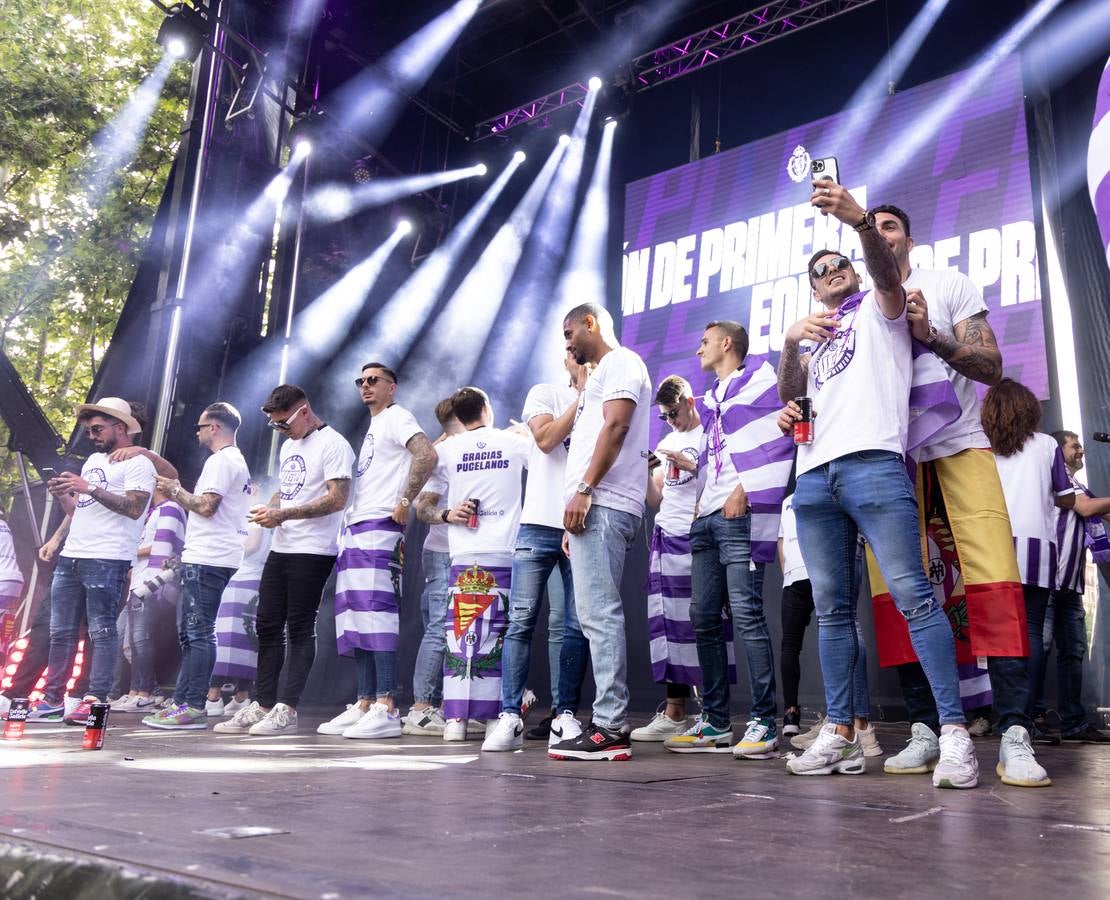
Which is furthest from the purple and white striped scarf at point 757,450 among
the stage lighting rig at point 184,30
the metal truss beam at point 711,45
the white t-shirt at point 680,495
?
the stage lighting rig at point 184,30

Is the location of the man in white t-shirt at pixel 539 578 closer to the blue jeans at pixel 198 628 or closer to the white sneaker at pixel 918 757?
the white sneaker at pixel 918 757

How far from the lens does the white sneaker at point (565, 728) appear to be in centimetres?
305

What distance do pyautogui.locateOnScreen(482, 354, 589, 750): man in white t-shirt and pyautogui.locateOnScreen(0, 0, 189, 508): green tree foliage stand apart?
10.8 meters

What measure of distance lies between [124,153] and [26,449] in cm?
650

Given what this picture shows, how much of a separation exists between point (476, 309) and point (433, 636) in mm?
5816

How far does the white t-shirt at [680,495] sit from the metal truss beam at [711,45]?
501 centimetres

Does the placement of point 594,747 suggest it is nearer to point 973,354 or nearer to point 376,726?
point 376,726

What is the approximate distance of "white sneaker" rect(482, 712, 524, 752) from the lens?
331 cm

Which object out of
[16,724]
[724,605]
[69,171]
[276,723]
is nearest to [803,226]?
[724,605]

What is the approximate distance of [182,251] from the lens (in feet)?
25.0

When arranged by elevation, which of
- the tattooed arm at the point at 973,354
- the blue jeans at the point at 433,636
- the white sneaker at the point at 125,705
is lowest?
the white sneaker at the point at 125,705

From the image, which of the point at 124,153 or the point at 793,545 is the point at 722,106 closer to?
the point at 793,545

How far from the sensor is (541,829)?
151cm

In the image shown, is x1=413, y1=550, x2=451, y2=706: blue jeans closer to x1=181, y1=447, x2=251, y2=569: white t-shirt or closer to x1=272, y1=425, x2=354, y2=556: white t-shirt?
x1=272, y1=425, x2=354, y2=556: white t-shirt
